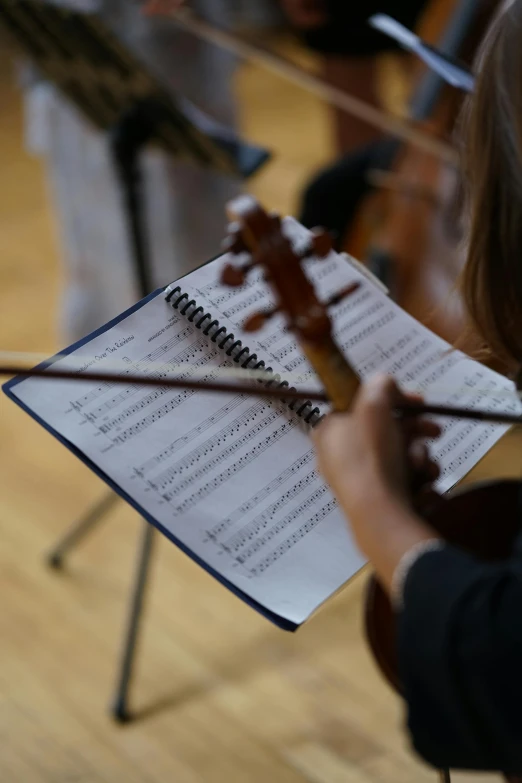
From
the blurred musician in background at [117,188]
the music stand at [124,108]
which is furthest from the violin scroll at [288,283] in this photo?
the blurred musician in background at [117,188]

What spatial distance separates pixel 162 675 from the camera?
121 centimetres

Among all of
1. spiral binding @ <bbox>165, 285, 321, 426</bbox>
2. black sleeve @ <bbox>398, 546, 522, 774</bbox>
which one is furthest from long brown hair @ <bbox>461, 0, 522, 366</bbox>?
black sleeve @ <bbox>398, 546, 522, 774</bbox>

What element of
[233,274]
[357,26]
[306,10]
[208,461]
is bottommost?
[357,26]

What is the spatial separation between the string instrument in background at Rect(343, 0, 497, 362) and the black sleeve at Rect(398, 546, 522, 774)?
0.84 metres

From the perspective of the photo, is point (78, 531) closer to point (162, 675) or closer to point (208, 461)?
point (162, 675)

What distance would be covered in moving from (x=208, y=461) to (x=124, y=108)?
68 cm

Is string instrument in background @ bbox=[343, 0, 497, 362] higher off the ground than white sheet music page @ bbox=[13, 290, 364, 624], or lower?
lower

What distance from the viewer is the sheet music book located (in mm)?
614

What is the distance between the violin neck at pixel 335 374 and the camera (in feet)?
1.79

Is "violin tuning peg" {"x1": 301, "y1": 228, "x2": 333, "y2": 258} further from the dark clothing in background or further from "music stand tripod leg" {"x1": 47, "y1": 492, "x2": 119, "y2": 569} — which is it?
the dark clothing in background

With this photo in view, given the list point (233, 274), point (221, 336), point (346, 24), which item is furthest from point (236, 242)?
point (346, 24)

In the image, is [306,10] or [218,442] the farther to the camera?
[306,10]

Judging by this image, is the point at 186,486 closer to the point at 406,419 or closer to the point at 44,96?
the point at 406,419

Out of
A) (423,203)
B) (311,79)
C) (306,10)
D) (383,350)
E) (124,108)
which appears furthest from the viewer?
(306,10)
